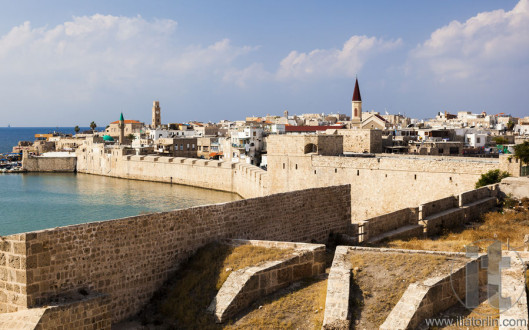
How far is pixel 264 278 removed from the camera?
7.69 metres

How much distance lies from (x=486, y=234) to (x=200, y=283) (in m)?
7.22

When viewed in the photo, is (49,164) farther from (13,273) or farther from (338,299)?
(338,299)

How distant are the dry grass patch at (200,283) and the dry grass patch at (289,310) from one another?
Answer: 1.90ft

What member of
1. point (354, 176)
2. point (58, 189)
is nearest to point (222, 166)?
point (58, 189)

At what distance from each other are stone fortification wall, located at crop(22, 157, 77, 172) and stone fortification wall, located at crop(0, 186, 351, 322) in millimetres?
60899

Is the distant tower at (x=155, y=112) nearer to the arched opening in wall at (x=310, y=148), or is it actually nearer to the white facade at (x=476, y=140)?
the white facade at (x=476, y=140)

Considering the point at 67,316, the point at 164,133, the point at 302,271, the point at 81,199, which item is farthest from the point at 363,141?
the point at 164,133

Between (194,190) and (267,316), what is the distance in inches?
1594

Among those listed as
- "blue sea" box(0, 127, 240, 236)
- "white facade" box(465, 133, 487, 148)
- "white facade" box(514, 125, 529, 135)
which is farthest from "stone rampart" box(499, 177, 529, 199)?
"white facade" box(514, 125, 529, 135)

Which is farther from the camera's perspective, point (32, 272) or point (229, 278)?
point (229, 278)

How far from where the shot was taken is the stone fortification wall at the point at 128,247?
676 centimetres

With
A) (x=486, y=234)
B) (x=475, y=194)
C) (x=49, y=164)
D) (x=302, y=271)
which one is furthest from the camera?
(x=49, y=164)

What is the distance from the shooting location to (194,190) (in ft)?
154

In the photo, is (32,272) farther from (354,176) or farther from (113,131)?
(113,131)
